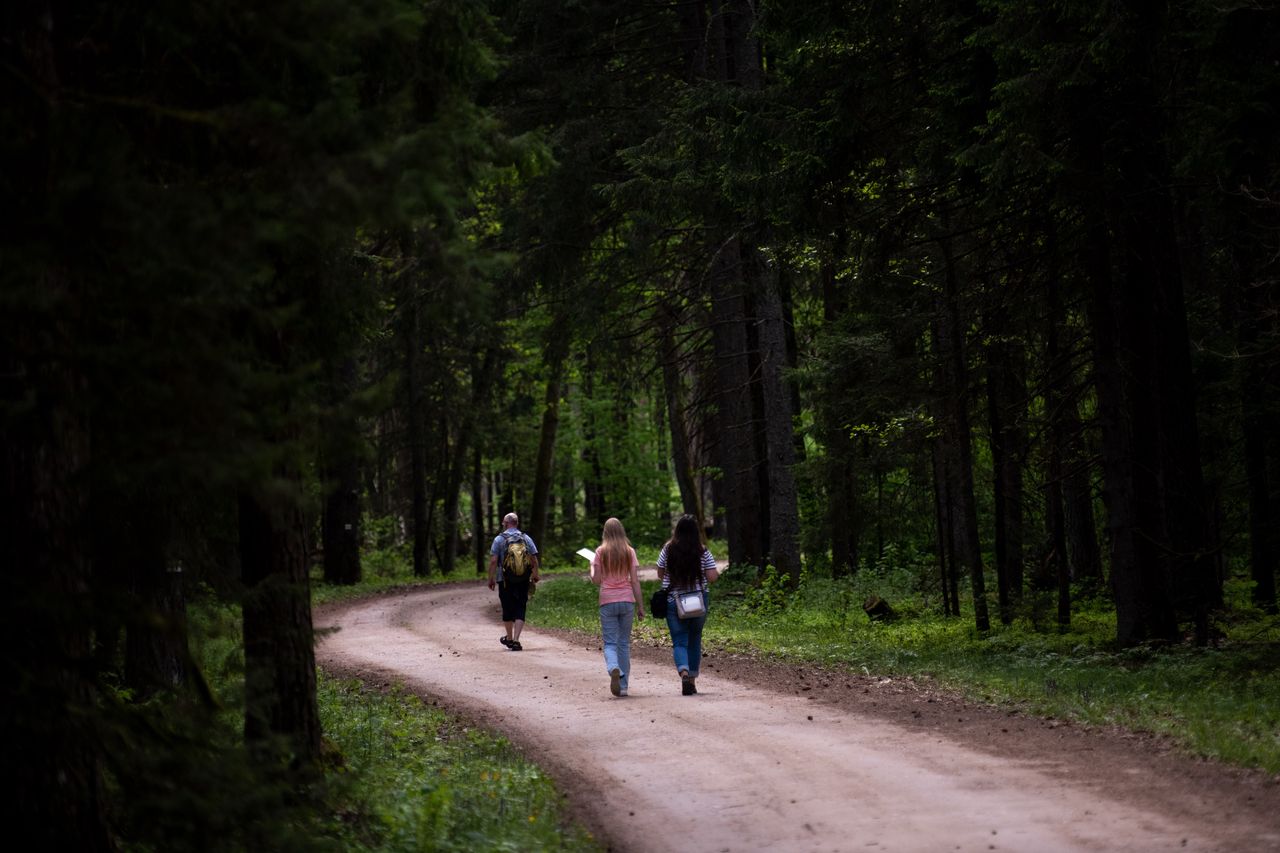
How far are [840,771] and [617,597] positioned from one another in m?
5.07

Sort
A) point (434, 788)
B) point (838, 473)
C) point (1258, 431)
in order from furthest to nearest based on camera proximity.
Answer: point (838, 473) → point (1258, 431) → point (434, 788)

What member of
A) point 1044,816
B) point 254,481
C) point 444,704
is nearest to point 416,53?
point 254,481

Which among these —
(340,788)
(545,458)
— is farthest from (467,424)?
(340,788)

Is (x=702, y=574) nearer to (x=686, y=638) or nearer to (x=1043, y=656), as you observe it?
(x=686, y=638)

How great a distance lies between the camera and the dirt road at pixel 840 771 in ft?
24.5

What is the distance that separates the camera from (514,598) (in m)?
19.2

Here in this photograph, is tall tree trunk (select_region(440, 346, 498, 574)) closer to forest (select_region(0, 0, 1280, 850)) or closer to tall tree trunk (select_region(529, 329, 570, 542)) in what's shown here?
forest (select_region(0, 0, 1280, 850))

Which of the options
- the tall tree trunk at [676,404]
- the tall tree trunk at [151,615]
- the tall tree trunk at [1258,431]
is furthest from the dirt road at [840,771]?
the tall tree trunk at [676,404]

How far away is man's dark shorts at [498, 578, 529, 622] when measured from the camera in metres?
19.2

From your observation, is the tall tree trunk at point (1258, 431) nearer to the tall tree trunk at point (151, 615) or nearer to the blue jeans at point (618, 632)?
the blue jeans at point (618, 632)

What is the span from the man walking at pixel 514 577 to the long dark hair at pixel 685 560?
17.8 ft

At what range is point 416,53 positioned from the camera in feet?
25.7

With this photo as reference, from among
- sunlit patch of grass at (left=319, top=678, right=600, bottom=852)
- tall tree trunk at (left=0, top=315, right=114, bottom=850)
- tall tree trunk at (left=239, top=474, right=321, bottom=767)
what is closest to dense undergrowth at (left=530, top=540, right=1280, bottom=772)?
sunlit patch of grass at (left=319, top=678, right=600, bottom=852)

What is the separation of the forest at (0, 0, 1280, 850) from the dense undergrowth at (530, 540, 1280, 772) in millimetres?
556
